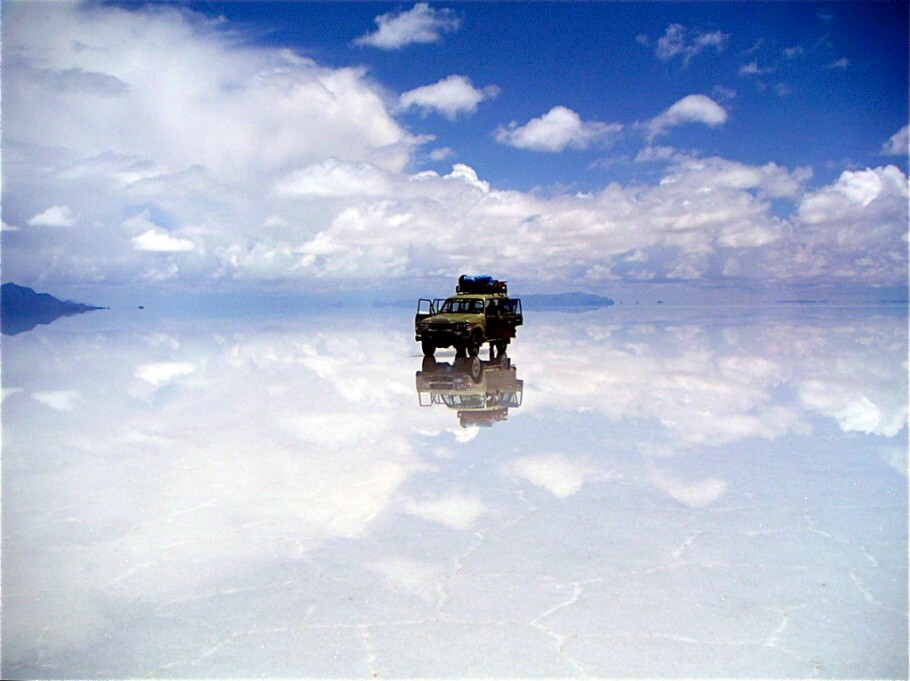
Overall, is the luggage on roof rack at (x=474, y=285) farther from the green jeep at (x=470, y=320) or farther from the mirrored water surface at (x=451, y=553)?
the mirrored water surface at (x=451, y=553)

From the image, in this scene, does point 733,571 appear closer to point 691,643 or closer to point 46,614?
point 691,643

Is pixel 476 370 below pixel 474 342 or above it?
below

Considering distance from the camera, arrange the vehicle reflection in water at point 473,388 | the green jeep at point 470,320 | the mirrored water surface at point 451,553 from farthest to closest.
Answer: the green jeep at point 470,320
the vehicle reflection in water at point 473,388
the mirrored water surface at point 451,553

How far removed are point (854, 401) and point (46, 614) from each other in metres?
13.6

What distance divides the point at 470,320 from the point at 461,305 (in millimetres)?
1510

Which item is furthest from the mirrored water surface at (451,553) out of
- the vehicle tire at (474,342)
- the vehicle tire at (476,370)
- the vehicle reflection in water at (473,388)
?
the vehicle tire at (474,342)

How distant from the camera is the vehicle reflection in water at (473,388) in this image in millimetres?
12227

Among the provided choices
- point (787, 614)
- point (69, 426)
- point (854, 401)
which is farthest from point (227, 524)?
point (854, 401)

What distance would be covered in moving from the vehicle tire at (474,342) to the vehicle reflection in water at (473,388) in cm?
31

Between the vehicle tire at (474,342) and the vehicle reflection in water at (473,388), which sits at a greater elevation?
the vehicle tire at (474,342)

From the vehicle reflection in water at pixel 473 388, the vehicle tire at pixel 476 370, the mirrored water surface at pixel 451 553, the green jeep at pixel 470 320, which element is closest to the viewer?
the mirrored water surface at pixel 451 553

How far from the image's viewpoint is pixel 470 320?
2005 centimetres

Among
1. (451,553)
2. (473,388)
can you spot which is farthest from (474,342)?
(451,553)

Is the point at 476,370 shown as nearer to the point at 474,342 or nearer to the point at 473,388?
the point at 474,342
